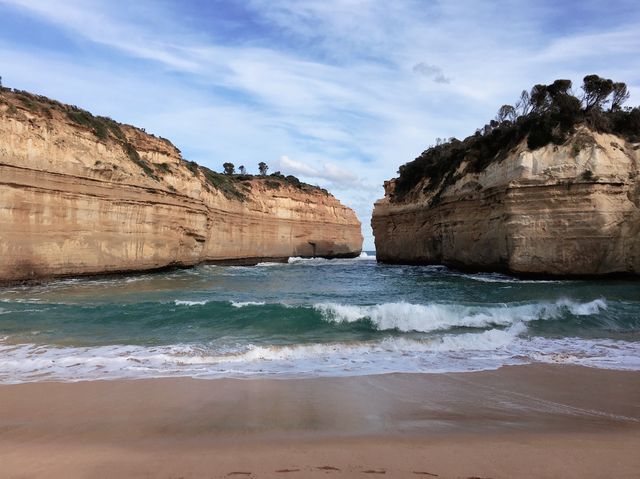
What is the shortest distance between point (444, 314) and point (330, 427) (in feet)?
23.8

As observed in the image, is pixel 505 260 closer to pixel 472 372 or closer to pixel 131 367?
pixel 472 372

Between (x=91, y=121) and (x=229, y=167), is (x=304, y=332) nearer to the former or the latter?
(x=91, y=121)

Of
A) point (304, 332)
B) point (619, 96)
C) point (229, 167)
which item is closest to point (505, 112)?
point (619, 96)

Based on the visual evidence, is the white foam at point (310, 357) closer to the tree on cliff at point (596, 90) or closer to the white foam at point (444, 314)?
the white foam at point (444, 314)

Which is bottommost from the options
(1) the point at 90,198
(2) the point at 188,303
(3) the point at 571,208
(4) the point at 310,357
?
(4) the point at 310,357

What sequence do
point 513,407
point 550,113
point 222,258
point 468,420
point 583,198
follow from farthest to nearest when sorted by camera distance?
point 222,258 < point 550,113 < point 583,198 < point 513,407 < point 468,420

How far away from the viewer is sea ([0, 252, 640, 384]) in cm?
638

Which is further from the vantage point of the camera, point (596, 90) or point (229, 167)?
point (229, 167)

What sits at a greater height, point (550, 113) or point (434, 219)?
point (550, 113)

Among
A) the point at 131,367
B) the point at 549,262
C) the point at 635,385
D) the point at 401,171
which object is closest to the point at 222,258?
the point at 401,171

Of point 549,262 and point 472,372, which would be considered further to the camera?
point 549,262

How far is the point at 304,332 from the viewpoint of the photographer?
9031mm

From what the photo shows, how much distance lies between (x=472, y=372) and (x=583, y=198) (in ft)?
44.7

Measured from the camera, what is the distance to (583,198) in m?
16.4
